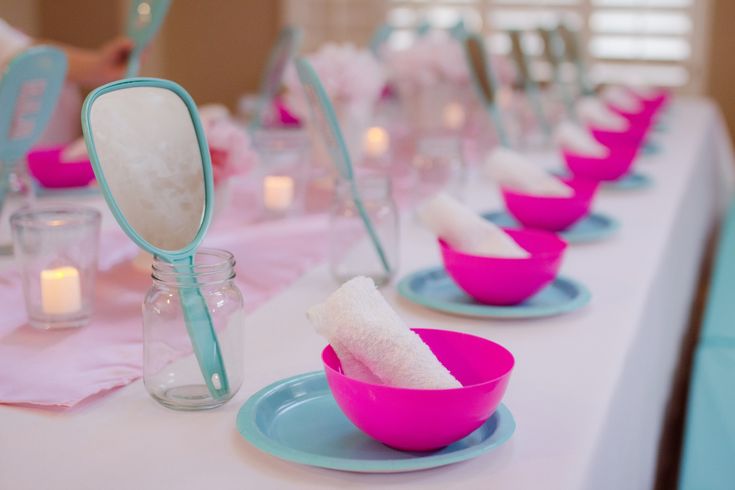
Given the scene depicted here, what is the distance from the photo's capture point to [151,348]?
0.85 m

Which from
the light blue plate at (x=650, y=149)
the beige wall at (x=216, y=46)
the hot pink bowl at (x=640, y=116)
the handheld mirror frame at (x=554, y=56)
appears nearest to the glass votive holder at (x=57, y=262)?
the light blue plate at (x=650, y=149)

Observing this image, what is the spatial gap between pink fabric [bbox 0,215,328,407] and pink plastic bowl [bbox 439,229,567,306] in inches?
9.4

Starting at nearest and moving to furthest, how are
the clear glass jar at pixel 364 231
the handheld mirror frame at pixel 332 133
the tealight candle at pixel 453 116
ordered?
the handheld mirror frame at pixel 332 133
the clear glass jar at pixel 364 231
the tealight candle at pixel 453 116

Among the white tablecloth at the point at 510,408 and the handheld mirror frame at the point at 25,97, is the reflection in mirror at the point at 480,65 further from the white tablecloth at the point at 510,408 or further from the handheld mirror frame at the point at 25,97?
the handheld mirror frame at the point at 25,97

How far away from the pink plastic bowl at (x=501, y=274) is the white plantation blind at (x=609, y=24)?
346 centimetres

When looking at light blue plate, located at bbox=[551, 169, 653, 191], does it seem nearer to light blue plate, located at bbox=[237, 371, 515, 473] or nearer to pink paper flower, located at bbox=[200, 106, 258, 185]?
pink paper flower, located at bbox=[200, 106, 258, 185]

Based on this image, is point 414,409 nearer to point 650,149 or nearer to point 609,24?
point 650,149

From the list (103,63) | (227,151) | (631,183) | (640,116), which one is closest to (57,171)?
(103,63)

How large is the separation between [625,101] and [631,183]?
1335 millimetres

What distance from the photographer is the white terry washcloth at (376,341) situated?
0.76m

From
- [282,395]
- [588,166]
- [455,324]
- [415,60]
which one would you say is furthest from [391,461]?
[415,60]

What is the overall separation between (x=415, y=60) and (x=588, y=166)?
83 centimetres

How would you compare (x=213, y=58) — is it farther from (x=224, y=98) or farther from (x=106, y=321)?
(x=106, y=321)

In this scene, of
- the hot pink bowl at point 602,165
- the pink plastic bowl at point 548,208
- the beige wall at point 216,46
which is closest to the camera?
the pink plastic bowl at point 548,208
